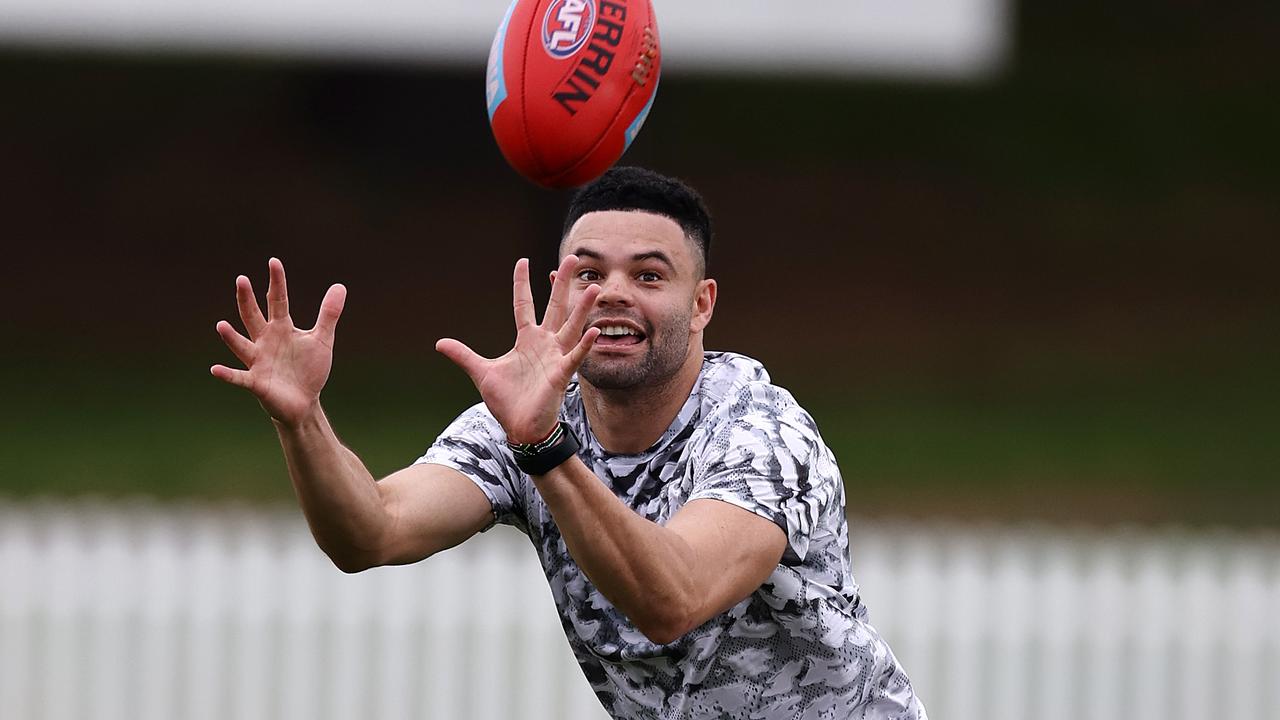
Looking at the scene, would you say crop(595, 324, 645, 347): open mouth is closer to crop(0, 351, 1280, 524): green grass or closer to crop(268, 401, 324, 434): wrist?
crop(268, 401, 324, 434): wrist

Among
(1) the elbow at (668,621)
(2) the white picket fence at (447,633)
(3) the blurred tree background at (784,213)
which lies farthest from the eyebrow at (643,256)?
(3) the blurred tree background at (784,213)

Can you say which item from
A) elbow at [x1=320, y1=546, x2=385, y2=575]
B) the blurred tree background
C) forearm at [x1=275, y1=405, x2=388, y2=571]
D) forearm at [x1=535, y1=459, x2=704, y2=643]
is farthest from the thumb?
the blurred tree background

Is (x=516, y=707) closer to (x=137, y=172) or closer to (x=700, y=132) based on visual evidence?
(x=700, y=132)

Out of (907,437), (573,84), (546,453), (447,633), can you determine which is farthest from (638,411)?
(907,437)

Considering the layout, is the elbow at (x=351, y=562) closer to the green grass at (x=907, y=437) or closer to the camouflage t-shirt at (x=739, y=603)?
the camouflage t-shirt at (x=739, y=603)

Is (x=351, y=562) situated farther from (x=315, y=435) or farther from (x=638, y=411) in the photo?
(x=638, y=411)

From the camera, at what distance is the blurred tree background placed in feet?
62.9

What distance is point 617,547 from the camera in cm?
343

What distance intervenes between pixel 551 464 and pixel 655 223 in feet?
3.23

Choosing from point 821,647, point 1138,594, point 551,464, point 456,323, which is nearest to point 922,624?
point 1138,594

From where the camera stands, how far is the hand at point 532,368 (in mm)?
3473

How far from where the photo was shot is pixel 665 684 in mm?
4195

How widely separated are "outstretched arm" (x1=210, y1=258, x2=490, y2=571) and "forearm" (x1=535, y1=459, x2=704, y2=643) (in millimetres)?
596

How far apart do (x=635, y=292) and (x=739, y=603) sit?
2.64ft
